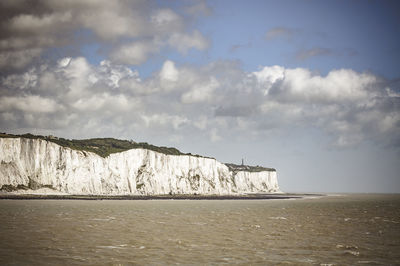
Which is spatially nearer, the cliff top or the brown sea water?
the brown sea water

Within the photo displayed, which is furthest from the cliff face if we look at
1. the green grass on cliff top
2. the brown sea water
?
the brown sea water

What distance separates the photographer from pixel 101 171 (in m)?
121

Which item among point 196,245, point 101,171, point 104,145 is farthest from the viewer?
point 104,145

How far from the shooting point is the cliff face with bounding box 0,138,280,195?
101206 mm

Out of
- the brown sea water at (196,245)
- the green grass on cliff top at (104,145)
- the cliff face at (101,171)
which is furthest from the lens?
the green grass on cliff top at (104,145)

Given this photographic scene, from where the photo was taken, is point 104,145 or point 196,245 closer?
point 196,245

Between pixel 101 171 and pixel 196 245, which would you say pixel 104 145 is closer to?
pixel 101 171

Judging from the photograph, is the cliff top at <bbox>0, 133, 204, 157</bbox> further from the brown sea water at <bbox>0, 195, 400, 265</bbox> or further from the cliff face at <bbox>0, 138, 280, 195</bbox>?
the brown sea water at <bbox>0, 195, 400, 265</bbox>

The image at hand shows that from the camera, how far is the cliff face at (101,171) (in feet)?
332

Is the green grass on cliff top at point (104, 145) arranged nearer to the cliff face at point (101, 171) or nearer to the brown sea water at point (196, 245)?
the cliff face at point (101, 171)

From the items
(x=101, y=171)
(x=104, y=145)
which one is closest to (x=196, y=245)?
(x=101, y=171)

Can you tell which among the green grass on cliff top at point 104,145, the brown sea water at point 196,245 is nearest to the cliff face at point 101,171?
the green grass on cliff top at point 104,145

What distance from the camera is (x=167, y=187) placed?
143m

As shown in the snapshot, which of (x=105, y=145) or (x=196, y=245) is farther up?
(x=105, y=145)
